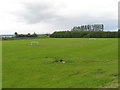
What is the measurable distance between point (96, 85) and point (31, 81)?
397 centimetres

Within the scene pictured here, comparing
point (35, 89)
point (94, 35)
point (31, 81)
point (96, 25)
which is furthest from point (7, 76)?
point (96, 25)

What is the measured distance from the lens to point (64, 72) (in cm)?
1366

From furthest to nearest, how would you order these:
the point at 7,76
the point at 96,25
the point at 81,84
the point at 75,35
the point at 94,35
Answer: the point at 96,25, the point at 75,35, the point at 94,35, the point at 7,76, the point at 81,84

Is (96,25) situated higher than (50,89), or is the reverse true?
(96,25)

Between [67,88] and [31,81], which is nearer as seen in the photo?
[67,88]

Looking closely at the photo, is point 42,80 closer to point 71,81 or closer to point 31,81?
point 31,81

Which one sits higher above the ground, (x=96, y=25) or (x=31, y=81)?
(x=96, y=25)

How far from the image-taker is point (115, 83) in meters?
9.94

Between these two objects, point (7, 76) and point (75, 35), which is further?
point (75, 35)

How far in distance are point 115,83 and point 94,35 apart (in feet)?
392

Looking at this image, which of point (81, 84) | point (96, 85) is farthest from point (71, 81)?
point (96, 85)

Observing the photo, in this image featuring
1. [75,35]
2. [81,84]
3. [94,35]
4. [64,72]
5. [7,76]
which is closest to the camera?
[81,84]

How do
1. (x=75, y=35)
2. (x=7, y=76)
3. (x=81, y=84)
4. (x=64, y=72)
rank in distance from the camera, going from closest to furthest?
(x=81, y=84) → (x=7, y=76) → (x=64, y=72) → (x=75, y=35)

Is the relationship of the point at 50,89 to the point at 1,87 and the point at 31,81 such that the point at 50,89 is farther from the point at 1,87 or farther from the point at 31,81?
the point at 1,87
